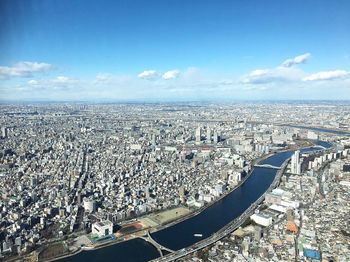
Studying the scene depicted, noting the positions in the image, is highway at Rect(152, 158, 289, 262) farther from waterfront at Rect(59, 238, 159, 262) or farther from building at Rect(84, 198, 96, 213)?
building at Rect(84, 198, 96, 213)

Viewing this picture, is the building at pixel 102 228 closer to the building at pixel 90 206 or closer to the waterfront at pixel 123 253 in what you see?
the waterfront at pixel 123 253

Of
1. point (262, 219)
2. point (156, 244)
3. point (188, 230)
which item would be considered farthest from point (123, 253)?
point (262, 219)

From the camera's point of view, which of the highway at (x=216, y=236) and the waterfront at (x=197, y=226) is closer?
the highway at (x=216, y=236)

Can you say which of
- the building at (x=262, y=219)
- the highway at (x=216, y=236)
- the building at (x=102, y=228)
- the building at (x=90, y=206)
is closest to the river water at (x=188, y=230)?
the highway at (x=216, y=236)

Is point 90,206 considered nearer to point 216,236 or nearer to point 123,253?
point 123,253

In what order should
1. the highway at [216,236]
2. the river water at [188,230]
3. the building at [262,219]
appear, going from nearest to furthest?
the highway at [216,236] → the river water at [188,230] → the building at [262,219]
